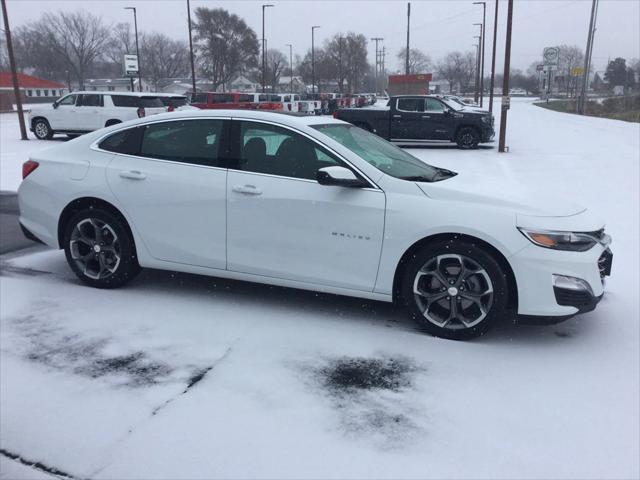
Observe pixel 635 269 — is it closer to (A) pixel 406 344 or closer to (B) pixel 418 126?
(A) pixel 406 344

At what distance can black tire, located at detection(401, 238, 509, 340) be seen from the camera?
3.90 metres

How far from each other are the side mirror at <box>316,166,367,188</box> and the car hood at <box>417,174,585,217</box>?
470 mm

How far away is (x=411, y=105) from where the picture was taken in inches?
747

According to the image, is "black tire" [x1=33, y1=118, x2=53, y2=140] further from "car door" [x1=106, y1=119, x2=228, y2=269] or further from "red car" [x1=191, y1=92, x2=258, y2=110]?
"car door" [x1=106, y1=119, x2=228, y2=269]

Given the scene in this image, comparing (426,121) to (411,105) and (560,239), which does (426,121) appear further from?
(560,239)

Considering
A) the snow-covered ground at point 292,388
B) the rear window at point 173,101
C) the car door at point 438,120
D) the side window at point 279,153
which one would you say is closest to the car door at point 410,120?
the car door at point 438,120

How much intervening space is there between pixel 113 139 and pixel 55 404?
8.36 feet

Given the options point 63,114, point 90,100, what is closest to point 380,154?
point 90,100

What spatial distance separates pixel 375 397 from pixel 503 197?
5.52ft

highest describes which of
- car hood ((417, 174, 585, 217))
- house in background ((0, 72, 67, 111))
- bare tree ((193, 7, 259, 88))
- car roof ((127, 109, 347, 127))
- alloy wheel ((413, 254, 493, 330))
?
bare tree ((193, 7, 259, 88))

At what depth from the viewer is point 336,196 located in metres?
4.16

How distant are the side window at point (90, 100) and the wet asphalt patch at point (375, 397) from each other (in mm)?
19277

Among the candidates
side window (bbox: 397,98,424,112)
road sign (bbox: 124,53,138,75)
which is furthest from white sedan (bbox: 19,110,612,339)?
road sign (bbox: 124,53,138,75)

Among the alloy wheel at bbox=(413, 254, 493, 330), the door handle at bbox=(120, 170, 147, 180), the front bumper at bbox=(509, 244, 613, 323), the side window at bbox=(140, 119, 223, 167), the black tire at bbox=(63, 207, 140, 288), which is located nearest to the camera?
the front bumper at bbox=(509, 244, 613, 323)
